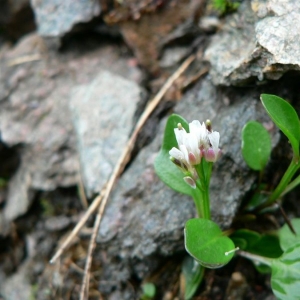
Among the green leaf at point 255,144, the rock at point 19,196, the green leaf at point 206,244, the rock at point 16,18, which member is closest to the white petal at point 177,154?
the green leaf at point 206,244

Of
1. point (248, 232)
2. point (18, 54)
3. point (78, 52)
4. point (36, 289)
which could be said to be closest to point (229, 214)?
point (248, 232)

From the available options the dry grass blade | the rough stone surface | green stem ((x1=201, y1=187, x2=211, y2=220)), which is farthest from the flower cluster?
the rough stone surface

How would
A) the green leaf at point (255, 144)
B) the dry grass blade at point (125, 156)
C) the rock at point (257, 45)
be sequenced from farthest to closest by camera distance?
1. the dry grass blade at point (125, 156)
2. the green leaf at point (255, 144)
3. the rock at point (257, 45)

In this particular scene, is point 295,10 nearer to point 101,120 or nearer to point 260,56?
point 260,56

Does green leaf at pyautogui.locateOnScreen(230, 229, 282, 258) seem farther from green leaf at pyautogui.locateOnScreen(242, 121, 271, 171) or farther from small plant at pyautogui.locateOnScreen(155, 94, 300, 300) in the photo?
green leaf at pyautogui.locateOnScreen(242, 121, 271, 171)

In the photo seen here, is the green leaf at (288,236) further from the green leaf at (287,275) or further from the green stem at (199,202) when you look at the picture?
the green stem at (199,202)
